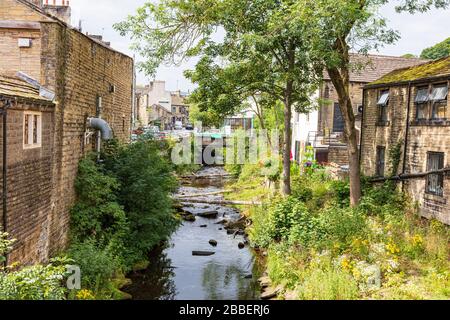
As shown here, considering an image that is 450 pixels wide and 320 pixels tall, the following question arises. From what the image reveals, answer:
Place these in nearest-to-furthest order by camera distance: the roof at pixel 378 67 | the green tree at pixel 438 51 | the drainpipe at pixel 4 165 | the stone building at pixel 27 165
Answer: the drainpipe at pixel 4 165
the stone building at pixel 27 165
the roof at pixel 378 67
the green tree at pixel 438 51

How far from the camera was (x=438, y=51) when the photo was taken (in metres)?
66.4

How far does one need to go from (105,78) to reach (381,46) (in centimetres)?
1041

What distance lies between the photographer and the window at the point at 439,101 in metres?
18.1

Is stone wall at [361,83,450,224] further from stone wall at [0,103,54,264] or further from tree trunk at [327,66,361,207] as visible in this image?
stone wall at [0,103,54,264]

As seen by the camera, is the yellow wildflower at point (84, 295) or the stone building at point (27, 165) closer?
the stone building at point (27, 165)

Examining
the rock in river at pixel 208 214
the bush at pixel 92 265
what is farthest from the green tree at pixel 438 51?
the bush at pixel 92 265

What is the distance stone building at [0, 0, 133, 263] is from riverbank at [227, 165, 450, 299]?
7.38 m

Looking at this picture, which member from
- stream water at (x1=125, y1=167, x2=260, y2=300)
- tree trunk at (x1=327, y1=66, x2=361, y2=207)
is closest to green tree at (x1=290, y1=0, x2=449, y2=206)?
tree trunk at (x1=327, y1=66, x2=361, y2=207)

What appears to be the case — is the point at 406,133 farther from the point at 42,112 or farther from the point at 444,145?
the point at 42,112

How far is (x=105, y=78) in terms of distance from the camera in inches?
727

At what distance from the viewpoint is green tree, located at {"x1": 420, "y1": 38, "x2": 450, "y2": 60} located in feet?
211

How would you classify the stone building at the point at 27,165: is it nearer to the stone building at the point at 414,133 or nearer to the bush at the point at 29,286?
the bush at the point at 29,286

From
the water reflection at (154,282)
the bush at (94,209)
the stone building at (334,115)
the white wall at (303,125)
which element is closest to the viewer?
the bush at (94,209)
